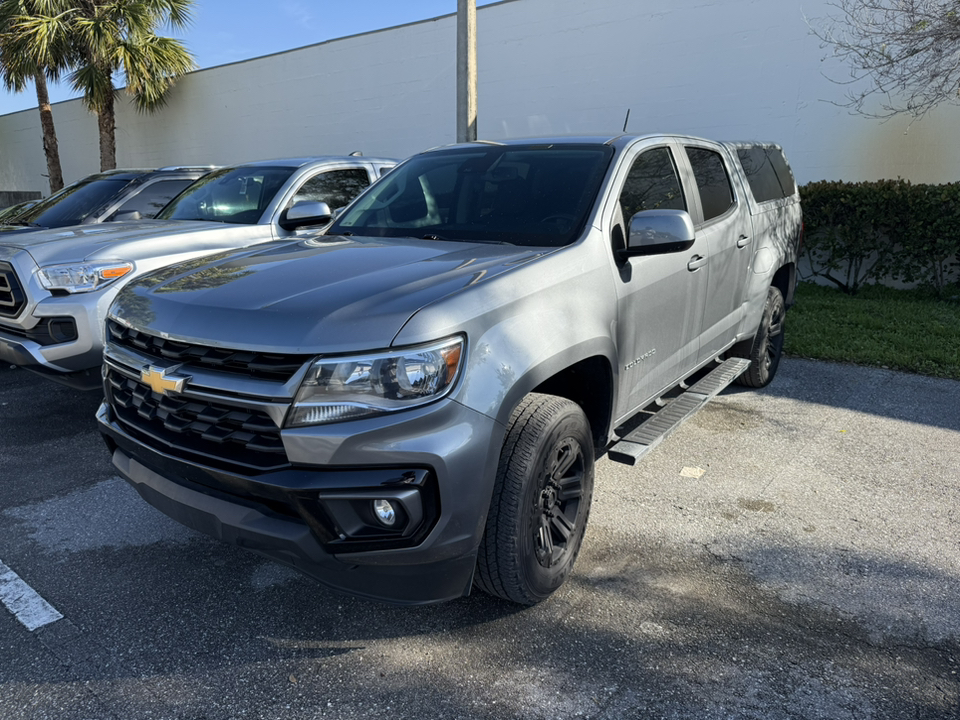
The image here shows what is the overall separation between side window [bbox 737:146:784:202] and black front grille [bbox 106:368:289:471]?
3908mm

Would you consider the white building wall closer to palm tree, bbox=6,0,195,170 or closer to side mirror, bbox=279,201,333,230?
palm tree, bbox=6,0,195,170

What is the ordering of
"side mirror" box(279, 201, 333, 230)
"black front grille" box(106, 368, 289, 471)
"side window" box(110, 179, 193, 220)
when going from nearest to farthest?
"black front grille" box(106, 368, 289, 471), "side mirror" box(279, 201, 333, 230), "side window" box(110, 179, 193, 220)

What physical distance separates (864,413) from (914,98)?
5.14 meters

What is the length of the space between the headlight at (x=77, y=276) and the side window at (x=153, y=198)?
2615 millimetres

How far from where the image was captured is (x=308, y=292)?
99.3 inches

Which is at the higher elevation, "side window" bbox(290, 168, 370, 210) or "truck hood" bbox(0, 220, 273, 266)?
"side window" bbox(290, 168, 370, 210)

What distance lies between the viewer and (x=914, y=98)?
8383 millimetres

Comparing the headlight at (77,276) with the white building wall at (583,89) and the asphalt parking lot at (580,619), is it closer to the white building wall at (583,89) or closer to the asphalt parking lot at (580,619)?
the asphalt parking lot at (580,619)

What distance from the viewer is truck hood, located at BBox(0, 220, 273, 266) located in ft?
15.9

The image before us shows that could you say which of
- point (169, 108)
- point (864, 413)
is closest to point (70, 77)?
point (169, 108)

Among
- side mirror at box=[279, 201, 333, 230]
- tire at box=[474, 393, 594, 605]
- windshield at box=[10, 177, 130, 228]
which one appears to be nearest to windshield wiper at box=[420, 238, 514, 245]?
tire at box=[474, 393, 594, 605]

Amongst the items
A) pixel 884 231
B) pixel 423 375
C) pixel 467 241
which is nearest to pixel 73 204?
pixel 467 241

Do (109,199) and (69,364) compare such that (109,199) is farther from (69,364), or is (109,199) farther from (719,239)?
(719,239)

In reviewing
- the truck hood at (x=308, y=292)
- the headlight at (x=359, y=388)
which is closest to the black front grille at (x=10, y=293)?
the truck hood at (x=308, y=292)
